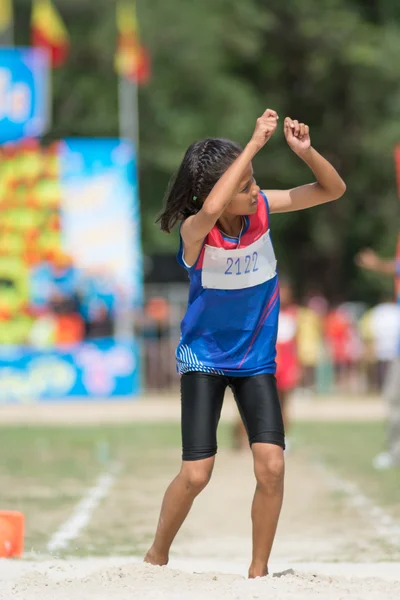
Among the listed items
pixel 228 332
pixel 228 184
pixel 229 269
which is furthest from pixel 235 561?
pixel 228 184

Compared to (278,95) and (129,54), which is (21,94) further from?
(278,95)

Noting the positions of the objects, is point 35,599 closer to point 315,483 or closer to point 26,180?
point 315,483

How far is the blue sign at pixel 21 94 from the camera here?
878 inches

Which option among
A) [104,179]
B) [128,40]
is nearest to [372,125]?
[128,40]

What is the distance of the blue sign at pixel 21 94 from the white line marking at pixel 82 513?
12516 mm

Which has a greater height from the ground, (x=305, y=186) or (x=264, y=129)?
(x=264, y=129)

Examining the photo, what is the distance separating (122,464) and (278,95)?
1126 inches

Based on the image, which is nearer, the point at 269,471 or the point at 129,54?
the point at 269,471

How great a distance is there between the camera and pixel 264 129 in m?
4.89

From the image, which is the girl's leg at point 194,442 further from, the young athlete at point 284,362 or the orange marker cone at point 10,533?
the young athlete at point 284,362

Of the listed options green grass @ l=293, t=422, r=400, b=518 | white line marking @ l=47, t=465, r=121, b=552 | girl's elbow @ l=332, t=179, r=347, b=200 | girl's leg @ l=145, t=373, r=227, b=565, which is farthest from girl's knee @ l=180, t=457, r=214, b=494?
green grass @ l=293, t=422, r=400, b=518

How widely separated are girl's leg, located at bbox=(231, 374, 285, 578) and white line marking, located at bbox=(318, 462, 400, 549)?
82.5 inches

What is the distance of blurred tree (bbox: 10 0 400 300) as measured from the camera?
113 ft

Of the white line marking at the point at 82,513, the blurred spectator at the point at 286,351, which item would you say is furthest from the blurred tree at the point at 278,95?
the white line marking at the point at 82,513
